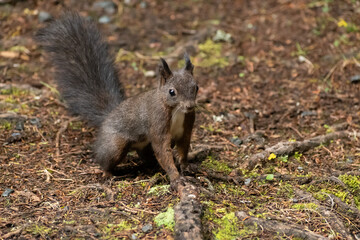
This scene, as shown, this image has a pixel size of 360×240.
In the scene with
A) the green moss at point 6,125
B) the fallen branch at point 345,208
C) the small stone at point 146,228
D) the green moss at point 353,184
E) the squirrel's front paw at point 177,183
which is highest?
the small stone at point 146,228

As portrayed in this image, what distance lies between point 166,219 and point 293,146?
1895 mm

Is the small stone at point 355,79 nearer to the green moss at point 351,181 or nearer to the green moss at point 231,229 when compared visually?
the green moss at point 351,181

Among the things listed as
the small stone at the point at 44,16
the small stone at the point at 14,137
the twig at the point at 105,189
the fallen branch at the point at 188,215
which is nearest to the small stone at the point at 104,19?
the small stone at the point at 44,16

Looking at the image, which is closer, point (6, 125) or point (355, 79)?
point (6, 125)

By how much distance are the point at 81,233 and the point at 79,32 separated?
2347 mm

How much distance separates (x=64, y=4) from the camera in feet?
26.2

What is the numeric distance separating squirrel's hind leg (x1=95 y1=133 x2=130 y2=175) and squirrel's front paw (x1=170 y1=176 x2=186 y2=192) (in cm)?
70

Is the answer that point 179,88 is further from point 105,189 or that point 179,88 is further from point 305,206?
point 305,206

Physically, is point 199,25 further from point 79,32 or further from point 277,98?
point 79,32

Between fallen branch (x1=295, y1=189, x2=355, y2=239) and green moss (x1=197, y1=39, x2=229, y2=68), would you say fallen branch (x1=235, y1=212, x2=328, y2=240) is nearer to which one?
fallen branch (x1=295, y1=189, x2=355, y2=239)

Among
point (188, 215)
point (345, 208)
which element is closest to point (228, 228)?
point (188, 215)

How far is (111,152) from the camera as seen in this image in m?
4.30

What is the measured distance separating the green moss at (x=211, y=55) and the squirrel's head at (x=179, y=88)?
9.05 ft

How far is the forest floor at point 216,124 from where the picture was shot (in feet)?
11.4
